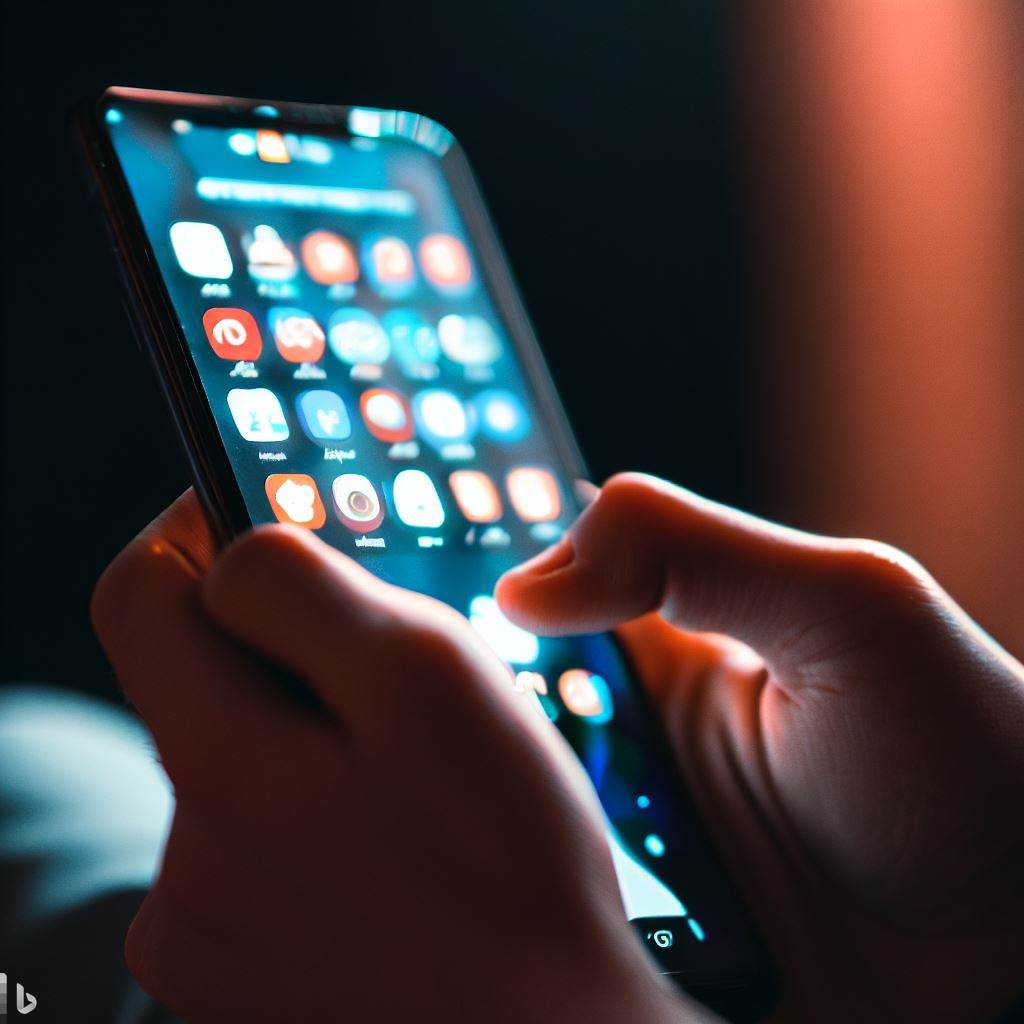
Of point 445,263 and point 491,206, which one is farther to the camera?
point 491,206

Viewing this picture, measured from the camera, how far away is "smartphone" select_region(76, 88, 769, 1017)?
0.43m

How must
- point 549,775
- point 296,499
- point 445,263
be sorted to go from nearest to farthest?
point 549,775 < point 296,499 < point 445,263

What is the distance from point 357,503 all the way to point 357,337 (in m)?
0.08

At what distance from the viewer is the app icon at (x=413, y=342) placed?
20.1 inches

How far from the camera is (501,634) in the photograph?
46 centimetres

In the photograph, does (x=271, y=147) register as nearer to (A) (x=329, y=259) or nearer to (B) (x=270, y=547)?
(A) (x=329, y=259)

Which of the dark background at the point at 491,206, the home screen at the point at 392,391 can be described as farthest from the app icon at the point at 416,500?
the dark background at the point at 491,206

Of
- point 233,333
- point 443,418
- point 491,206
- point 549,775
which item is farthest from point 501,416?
point 491,206

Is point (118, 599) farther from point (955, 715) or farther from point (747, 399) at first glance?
point (747, 399)

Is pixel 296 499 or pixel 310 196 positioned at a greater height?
pixel 310 196

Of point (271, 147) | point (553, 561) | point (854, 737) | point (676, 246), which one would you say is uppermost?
point (271, 147)

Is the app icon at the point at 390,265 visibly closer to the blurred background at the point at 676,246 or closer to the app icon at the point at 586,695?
the app icon at the point at 586,695

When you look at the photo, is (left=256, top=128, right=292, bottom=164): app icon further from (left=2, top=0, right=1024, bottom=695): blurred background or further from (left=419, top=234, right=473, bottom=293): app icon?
(left=2, top=0, right=1024, bottom=695): blurred background

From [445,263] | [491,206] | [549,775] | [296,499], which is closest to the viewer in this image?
[549,775]
